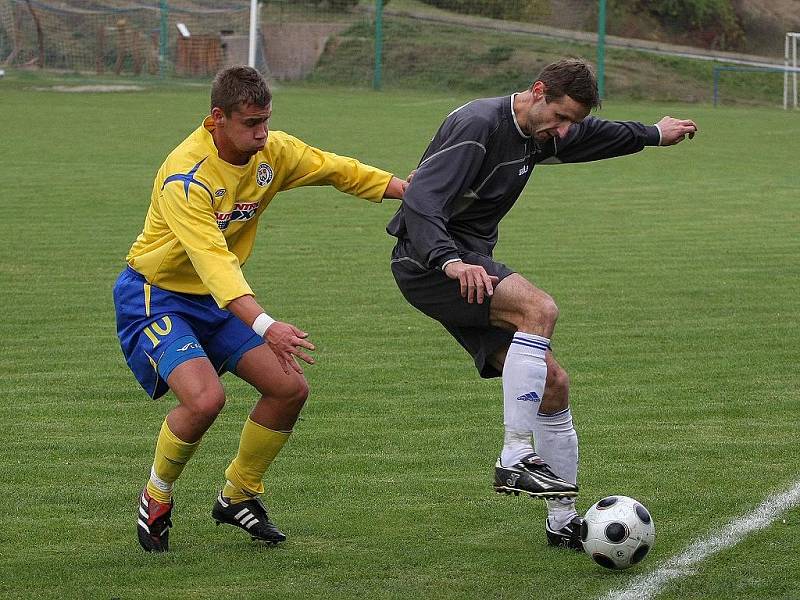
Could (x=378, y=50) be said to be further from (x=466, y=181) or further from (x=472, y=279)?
(x=472, y=279)

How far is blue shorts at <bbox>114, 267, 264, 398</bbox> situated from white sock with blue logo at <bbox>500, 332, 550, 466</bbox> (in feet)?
3.65

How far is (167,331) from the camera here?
5387mm

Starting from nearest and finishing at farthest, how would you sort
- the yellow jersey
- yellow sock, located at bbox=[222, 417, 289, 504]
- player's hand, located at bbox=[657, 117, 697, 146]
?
the yellow jersey < yellow sock, located at bbox=[222, 417, 289, 504] < player's hand, located at bbox=[657, 117, 697, 146]

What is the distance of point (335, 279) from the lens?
12523 millimetres

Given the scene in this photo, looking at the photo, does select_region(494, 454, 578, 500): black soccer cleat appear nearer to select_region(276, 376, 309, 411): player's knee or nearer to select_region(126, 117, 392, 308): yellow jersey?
select_region(276, 376, 309, 411): player's knee

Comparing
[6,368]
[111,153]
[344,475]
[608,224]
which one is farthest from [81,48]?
[344,475]

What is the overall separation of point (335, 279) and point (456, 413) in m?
4.87

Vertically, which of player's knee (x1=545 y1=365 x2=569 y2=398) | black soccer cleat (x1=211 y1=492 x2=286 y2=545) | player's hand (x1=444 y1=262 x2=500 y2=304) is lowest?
black soccer cleat (x1=211 y1=492 x2=286 y2=545)

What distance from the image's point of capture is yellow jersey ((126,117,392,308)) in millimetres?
5062

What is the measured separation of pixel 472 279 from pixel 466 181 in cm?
51

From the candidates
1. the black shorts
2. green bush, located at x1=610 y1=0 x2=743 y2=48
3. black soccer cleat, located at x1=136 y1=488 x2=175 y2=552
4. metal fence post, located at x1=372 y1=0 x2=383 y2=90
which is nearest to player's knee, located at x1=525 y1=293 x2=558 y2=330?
the black shorts

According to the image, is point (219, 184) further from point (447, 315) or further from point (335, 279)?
point (335, 279)

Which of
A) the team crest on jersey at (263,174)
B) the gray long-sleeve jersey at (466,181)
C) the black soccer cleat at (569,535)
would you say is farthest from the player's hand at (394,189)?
the black soccer cleat at (569,535)

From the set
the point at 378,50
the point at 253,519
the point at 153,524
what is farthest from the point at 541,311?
the point at 378,50
